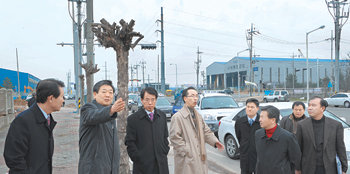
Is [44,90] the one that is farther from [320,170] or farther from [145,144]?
[320,170]

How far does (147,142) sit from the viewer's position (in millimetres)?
3695

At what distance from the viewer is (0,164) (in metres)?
6.90

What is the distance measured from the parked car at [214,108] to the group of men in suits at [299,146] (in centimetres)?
566

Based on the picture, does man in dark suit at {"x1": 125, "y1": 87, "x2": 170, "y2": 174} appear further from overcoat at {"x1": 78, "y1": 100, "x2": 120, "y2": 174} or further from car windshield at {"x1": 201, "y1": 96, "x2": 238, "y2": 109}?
car windshield at {"x1": 201, "y1": 96, "x2": 238, "y2": 109}

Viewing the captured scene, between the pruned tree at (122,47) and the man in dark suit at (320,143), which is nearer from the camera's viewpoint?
the man in dark suit at (320,143)

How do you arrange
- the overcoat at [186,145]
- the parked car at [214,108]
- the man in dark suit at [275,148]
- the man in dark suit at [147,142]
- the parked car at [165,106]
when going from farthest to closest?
the parked car at [165,106], the parked car at [214,108], the overcoat at [186,145], the man in dark suit at [147,142], the man in dark suit at [275,148]

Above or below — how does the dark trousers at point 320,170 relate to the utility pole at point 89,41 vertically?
below

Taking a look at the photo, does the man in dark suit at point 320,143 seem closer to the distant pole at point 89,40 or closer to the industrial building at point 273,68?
the distant pole at point 89,40

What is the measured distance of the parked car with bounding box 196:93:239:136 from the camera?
10.1 metres

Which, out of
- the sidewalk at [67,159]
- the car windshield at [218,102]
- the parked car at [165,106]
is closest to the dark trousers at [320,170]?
the sidewalk at [67,159]

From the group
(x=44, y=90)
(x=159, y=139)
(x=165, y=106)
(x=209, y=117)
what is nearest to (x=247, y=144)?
(x=159, y=139)

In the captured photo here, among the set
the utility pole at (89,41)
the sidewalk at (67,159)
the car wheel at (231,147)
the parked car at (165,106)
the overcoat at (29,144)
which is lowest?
the sidewalk at (67,159)

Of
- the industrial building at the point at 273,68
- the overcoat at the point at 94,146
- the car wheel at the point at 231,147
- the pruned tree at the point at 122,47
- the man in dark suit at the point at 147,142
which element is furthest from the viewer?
the industrial building at the point at 273,68

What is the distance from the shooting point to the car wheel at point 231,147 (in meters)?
7.51
